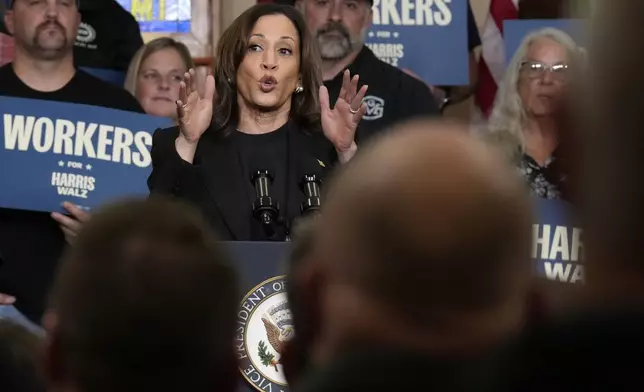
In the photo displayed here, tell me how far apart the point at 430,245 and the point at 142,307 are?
0.28 m

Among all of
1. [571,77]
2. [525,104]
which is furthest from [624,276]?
[525,104]

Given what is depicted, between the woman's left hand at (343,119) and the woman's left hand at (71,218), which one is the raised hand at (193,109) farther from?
the woman's left hand at (71,218)

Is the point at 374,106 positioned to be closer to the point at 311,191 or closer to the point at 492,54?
the point at 492,54

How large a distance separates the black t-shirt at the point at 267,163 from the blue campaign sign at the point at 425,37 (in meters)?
1.74

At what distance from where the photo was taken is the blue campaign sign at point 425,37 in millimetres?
4898

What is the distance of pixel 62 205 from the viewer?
362 centimetres

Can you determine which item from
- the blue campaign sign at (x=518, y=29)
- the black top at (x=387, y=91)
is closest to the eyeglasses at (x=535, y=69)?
the blue campaign sign at (x=518, y=29)

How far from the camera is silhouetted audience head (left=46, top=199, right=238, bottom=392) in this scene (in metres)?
1.10

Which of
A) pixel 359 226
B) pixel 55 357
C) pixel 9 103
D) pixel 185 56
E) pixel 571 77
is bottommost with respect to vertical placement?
pixel 55 357

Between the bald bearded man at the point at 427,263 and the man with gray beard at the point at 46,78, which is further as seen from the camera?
the man with gray beard at the point at 46,78

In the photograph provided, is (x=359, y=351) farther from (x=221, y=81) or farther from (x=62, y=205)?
(x=62, y=205)

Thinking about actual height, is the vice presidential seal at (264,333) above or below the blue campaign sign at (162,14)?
below

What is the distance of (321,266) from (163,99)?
12.1 feet

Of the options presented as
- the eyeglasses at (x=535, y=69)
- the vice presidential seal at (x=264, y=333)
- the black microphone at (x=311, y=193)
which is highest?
the eyeglasses at (x=535, y=69)
